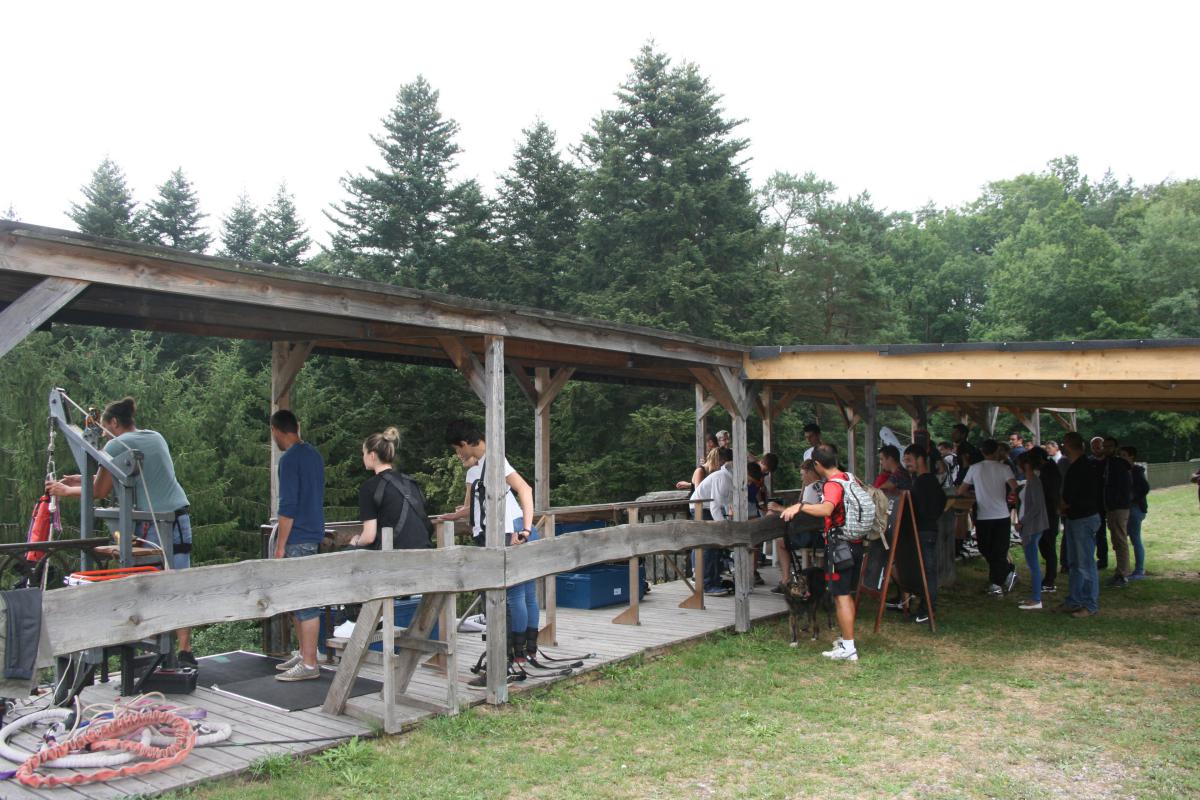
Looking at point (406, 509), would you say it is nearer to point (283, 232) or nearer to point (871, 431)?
point (871, 431)

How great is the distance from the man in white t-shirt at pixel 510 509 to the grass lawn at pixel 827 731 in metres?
0.46

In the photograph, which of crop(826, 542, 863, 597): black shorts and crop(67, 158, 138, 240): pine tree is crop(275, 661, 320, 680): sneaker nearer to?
crop(826, 542, 863, 597): black shorts

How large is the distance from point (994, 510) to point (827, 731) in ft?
16.8

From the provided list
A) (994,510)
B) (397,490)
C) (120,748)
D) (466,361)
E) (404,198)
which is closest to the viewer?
(120,748)

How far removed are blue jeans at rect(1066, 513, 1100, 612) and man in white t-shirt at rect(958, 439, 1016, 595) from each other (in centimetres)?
78

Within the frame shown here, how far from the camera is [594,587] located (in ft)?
29.6

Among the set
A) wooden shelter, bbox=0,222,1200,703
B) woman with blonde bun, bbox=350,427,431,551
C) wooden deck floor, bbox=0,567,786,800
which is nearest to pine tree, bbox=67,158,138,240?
wooden shelter, bbox=0,222,1200,703

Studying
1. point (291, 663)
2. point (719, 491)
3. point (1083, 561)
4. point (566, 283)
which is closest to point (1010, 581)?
point (1083, 561)

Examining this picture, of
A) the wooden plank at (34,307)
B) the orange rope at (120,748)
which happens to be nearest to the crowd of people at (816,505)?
the orange rope at (120,748)

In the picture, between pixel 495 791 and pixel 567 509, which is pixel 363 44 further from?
pixel 495 791

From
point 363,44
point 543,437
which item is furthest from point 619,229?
point 543,437

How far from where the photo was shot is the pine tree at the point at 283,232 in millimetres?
31672

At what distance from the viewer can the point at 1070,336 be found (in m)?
35.5

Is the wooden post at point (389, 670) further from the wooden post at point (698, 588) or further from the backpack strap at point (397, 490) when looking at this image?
the wooden post at point (698, 588)
